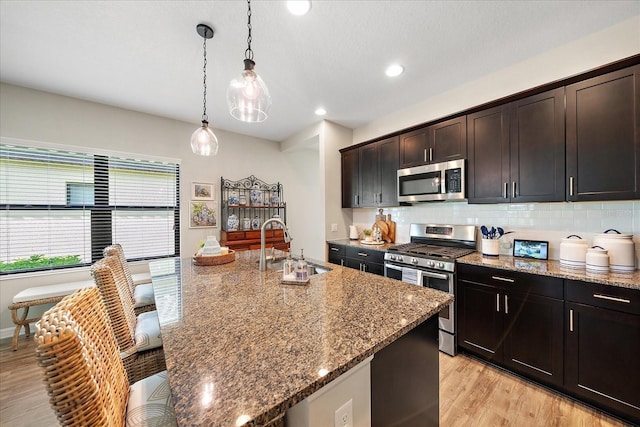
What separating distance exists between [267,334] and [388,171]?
283 centimetres

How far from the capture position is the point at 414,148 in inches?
118

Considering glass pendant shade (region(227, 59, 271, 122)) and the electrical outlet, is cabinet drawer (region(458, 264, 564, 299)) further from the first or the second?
glass pendant shade (region(227, 59, 271, 122))

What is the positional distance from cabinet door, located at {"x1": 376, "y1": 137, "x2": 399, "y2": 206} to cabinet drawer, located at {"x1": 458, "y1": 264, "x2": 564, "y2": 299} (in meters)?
1.26

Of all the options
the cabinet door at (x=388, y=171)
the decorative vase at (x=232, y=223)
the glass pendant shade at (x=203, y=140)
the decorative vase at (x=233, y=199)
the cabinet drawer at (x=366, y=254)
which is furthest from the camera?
the decorative vase at (x=233, y=199)

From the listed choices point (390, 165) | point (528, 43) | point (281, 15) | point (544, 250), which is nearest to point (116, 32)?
point (281, 15)

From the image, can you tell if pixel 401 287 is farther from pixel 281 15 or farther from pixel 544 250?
pixel 281 15

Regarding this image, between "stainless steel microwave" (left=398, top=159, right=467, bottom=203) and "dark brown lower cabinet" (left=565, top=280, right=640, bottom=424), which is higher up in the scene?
"stainless steel microwave" (left=398, top=159, right=467, bottom=203)

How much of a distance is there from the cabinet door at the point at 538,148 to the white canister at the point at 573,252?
361 millimetres

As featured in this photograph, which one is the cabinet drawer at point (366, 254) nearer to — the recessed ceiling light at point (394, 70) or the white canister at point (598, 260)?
the white canister at point (598, 260)

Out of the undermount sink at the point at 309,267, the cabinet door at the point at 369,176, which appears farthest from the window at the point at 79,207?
the cabinet door at the point at 369,176

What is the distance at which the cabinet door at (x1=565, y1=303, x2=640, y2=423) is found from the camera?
152cm

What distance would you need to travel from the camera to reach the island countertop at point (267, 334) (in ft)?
1.94

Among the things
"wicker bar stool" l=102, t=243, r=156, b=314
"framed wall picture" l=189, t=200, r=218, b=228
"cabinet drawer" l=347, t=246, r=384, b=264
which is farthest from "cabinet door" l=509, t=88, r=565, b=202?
"framed wall picture" l=189, t=200, r=218, b=228

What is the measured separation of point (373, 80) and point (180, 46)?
1.85m
